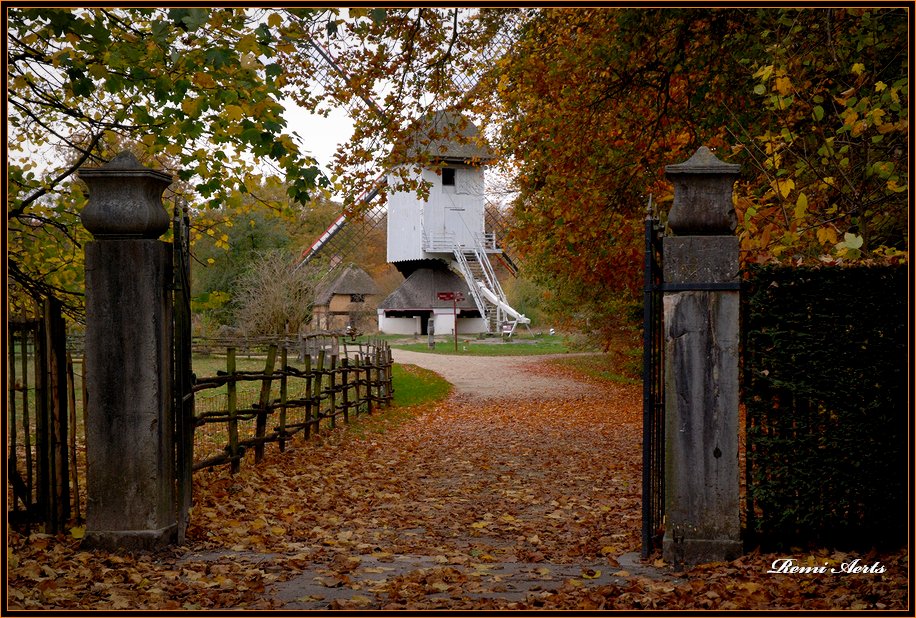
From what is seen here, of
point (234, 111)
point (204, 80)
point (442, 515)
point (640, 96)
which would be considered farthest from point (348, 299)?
point (234, 111)

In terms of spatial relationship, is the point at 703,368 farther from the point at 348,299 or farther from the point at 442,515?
the point at 348,299

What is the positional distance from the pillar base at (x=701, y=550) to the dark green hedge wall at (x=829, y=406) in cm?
19

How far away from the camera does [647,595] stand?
4.73 metres

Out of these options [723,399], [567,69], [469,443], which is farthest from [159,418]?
[567,69]

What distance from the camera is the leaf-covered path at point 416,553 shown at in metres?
Result: 4.71

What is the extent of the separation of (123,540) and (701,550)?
4.25 metres

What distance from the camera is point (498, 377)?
2650cm

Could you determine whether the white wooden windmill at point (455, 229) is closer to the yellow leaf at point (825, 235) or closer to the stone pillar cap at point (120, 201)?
the stone pillar cap at point (120, 201)

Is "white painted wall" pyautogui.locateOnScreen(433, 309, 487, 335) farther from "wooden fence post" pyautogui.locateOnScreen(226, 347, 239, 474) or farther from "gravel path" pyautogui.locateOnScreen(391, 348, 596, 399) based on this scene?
"wooden fence post" pyautogui.locateOnScreen(226, 347, 239, 474)

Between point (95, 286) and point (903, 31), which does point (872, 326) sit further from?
point (95, 286)

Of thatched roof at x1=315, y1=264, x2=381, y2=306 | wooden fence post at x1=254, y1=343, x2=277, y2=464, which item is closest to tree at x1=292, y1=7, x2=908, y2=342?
wooden fence post at x1=254, y1=343, x2=277, y2=464

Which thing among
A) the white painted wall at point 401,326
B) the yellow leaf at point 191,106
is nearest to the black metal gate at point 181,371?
the yellow leaf at point 191,106

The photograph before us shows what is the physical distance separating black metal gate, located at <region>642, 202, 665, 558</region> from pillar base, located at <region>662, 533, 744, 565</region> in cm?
21

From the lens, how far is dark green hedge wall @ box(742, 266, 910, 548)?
17.7 ft
